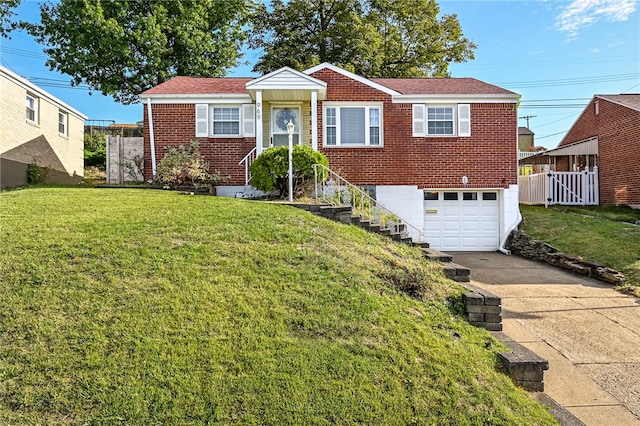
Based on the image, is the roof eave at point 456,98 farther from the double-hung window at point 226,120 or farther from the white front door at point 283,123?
the double-hung window at point 226,120

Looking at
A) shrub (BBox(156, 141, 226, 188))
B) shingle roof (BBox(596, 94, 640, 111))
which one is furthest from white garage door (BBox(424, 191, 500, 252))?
shingle roof (BBox(596, 94, 640, 111))

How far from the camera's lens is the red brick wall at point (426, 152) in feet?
45.9

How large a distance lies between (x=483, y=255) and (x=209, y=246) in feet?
34.4

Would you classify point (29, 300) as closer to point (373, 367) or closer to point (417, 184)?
point (373, 367)

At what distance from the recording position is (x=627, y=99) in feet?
59.4

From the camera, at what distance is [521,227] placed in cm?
1445

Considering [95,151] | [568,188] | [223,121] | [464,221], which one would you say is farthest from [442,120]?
[95,151]

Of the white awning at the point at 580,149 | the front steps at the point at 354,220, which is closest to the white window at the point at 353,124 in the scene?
the front steps at the point at 354,220

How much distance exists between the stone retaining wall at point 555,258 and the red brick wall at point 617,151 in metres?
6.49

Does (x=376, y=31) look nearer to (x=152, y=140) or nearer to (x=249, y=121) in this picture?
(x=249, y=121)

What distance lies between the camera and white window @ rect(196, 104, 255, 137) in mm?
13766

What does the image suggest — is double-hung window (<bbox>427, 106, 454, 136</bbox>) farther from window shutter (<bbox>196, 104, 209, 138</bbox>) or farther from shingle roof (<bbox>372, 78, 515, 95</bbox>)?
window shutter (<bbox>196, 104, 209, 138</bbox>)

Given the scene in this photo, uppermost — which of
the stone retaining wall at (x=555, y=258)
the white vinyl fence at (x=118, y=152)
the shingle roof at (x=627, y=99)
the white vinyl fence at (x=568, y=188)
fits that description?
→ the shingle roof at (x=627, y=99)

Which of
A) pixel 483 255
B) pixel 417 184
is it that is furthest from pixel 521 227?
pixel 417 184
